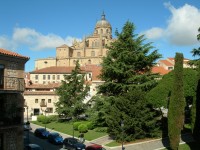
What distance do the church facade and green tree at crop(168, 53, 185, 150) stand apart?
315ft

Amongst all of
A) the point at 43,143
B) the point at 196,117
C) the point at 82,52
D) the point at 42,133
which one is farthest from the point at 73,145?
the point at 82,52

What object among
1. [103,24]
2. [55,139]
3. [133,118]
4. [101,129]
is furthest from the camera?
[103,24]

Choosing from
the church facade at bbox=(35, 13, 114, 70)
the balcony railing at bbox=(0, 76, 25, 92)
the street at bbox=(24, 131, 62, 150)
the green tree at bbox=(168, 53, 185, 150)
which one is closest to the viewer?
the balcony railing at bbox=(0, 76, 25, 92)

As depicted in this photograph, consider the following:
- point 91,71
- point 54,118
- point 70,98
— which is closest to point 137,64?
point 70,98

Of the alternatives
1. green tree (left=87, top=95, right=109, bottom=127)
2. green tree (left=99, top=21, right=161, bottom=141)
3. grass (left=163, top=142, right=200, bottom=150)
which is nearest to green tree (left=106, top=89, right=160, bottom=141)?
green tree (left=99, top=21, right=161, bottom=141)

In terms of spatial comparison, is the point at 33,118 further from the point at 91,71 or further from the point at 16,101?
the point at 16,101

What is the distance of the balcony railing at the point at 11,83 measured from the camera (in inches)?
876

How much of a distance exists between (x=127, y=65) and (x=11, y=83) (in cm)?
2164

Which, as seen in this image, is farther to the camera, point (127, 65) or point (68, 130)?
point (68, 130)

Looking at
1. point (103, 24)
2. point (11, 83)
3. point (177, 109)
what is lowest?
point (177, 109)

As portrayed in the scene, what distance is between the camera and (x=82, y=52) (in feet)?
445

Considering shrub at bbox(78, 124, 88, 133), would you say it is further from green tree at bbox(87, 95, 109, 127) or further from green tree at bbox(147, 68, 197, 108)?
green tree at bbox(147, 68, 197, 108)

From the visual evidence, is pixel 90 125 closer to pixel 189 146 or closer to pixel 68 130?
pixel 68 130

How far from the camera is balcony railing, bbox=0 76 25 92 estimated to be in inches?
876
